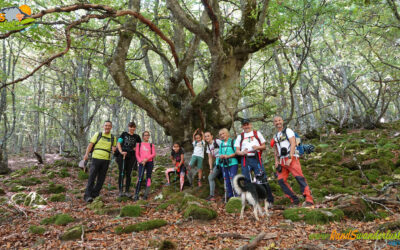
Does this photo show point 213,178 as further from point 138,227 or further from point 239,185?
point 138,227

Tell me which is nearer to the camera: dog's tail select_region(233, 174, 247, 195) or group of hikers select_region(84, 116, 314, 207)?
dog's tail select_region(233, 174, 247, 195)

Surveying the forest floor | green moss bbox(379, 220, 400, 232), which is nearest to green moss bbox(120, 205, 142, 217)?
the forest floor

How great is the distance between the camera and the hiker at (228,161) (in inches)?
237

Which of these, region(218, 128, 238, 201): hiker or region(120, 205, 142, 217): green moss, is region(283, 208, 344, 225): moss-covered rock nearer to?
region(218, 128, 238, 201): hiker

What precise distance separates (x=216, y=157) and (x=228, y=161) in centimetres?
65

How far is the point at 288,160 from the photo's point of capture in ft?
16.9

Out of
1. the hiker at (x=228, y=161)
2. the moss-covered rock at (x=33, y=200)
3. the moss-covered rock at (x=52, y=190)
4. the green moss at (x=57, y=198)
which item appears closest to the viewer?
the hiker at (x=228, y=161)

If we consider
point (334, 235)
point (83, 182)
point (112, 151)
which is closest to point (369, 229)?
point (334, 235)

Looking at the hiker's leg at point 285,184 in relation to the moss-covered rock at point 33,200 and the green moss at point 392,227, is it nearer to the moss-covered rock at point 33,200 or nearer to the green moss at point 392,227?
the green moss at point 392,227

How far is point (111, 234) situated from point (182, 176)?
12.2 feet

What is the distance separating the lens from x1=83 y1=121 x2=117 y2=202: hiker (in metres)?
6.59

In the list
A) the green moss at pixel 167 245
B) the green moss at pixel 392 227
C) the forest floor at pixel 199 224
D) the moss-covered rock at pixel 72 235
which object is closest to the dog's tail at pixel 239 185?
the forest floor at pixel 199 224

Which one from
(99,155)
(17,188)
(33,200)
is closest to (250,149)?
(99,155)

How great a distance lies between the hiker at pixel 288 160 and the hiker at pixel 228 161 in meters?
1.15
